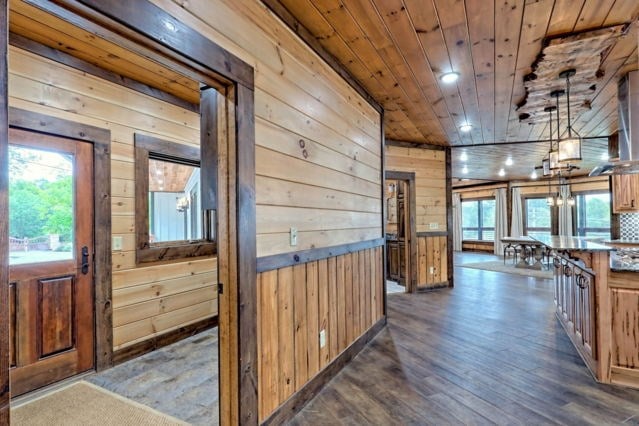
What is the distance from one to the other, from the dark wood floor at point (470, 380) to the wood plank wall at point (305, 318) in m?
0.24

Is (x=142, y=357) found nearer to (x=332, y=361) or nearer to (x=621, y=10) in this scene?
(x=332, y=361)

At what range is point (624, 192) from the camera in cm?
502

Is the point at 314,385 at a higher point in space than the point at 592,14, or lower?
lower

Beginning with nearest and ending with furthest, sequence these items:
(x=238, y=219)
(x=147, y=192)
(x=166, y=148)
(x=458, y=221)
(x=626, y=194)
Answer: (x=238, y=219), (x=147, y=192), (x=166, y=148), (x=626, y=194), (x=458, y=221)

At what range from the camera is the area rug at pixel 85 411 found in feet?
7.05

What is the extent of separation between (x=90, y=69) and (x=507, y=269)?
852cm

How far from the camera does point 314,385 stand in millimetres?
2482

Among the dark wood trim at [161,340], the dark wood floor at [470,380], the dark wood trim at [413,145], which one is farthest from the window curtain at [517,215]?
the dark wood trim at [161,340]

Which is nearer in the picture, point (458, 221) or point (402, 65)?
point (402, 65)

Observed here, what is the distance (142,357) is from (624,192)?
669 cm

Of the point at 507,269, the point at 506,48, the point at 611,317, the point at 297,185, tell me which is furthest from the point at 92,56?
the point at 507,269

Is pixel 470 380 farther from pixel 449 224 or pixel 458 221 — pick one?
pixel 458 221

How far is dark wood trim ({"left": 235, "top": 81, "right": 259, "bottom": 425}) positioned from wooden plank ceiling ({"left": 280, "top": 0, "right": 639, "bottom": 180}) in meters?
0.91

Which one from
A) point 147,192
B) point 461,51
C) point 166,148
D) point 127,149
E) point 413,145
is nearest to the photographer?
point 461,51
